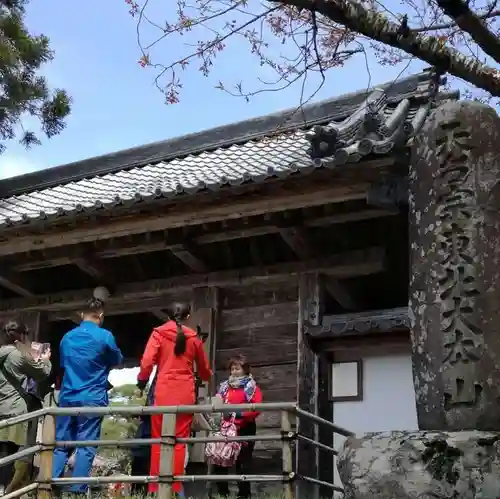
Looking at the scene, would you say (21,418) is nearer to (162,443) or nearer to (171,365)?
(162,443)

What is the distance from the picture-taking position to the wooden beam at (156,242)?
822cm

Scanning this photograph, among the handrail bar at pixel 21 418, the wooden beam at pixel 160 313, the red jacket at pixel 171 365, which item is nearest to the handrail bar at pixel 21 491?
the handrail bar at pixel 21 418

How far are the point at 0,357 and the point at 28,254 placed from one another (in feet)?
10.9

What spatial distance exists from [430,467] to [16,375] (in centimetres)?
404

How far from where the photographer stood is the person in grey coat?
6.56 metres

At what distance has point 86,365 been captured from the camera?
6688 millimetres

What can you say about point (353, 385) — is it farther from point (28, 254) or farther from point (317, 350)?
point (28, 254)

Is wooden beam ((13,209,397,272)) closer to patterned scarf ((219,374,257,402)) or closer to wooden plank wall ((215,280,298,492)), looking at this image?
wooden plank wall ((215,280,298,492))

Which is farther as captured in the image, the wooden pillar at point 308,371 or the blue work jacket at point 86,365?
the wooden pillar at point 308,371

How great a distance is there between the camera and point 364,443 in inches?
154

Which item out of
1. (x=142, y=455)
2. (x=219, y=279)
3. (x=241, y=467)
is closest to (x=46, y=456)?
(x=142, y=455)

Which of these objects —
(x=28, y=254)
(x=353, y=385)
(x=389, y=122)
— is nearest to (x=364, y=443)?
(x=353, y=385)

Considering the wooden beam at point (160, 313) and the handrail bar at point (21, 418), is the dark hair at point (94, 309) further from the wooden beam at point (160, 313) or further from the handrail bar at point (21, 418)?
the wooden beam at point (160, 313)

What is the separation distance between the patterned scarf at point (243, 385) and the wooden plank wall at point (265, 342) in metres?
1.19
